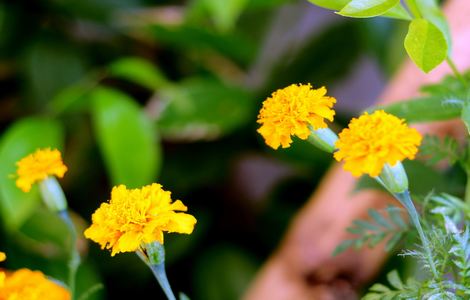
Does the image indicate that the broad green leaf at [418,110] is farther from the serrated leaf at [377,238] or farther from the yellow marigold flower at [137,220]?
the yellow marigold flower at [137,220]

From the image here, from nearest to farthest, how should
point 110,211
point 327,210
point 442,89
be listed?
point 110,211, point 442,89, point 327,210

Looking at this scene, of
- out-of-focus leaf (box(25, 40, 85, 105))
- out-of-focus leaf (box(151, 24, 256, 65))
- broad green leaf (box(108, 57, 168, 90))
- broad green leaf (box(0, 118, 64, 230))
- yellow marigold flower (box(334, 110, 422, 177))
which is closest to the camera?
yellow marigold flower (box(334, 110, 422, 177))

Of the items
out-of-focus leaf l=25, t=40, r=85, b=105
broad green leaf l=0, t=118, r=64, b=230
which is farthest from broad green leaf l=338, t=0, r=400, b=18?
out-of-focus leaf l=25, t=40, r=85, b=105

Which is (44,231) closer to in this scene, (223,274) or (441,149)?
(223,274)

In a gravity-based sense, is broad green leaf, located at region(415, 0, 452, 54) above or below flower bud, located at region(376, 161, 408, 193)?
above

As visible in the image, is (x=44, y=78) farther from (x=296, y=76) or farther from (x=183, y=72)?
(x=296, y=76)

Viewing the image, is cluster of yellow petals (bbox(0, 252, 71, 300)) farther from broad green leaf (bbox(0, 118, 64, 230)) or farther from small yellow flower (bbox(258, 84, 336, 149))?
broad green leaf (bbox(0, 118, 64, 230))

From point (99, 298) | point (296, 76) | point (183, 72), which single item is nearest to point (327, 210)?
point (99, 298)
